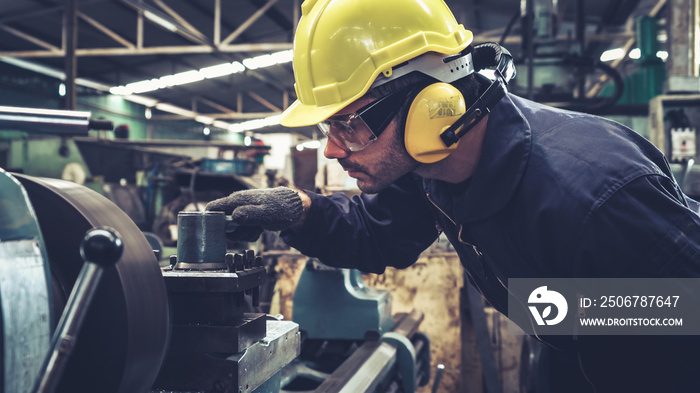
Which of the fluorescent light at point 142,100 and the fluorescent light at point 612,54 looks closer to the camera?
the fluorescent light at point 612,54

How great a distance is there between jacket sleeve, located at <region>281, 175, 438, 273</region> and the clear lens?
0.25 m

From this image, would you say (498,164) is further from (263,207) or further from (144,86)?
(144,86)

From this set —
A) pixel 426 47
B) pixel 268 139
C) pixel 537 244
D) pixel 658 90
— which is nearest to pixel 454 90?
pixel 426 47

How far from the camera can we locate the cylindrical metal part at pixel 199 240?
961mm

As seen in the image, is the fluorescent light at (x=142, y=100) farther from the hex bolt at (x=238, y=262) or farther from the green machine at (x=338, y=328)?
the hex bolt at (x=238, y=262)

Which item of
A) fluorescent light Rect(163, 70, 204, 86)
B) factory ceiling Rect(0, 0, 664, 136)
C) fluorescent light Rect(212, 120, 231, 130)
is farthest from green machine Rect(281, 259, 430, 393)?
fluorescent light Rect(212, 120, 231, 130)

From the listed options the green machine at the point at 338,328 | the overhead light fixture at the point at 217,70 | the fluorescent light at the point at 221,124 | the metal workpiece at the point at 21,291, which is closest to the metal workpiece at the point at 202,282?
the metal workpiece at the point at 21,291

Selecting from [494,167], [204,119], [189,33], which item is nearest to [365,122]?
[494,167]

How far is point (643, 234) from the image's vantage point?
868mm

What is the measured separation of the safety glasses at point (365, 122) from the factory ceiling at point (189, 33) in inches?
143

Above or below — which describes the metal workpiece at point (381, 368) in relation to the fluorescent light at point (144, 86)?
below

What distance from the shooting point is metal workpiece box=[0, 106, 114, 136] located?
86cm

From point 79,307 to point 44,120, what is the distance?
491mm

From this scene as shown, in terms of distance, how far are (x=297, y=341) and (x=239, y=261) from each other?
0.29 m
